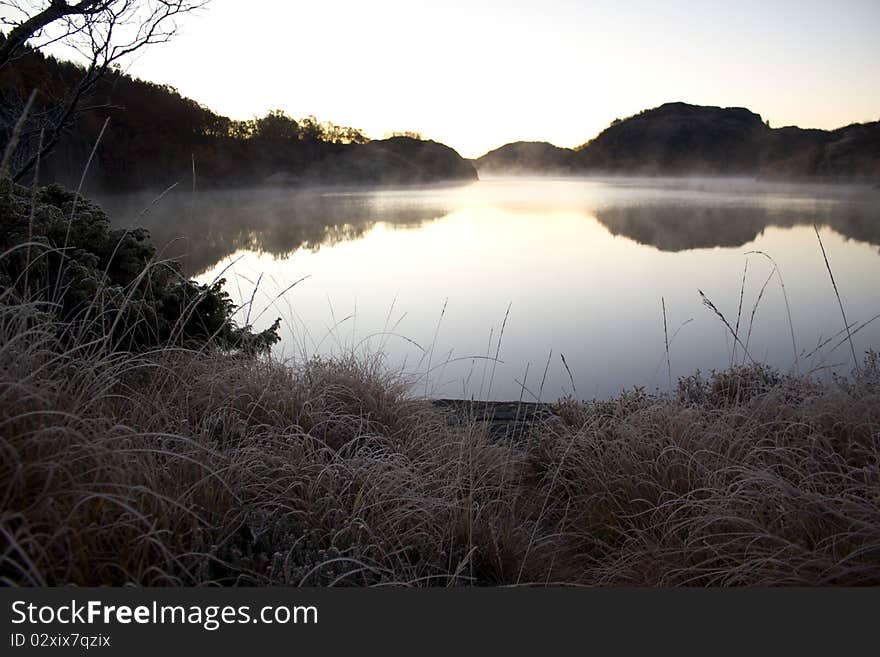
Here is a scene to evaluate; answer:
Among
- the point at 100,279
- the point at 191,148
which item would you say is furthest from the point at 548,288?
the point at 191,148

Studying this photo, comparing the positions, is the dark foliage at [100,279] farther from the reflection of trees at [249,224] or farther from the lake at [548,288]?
the reflection of trees at [249,224]

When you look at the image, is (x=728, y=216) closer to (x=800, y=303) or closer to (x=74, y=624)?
(x=800, y=303)

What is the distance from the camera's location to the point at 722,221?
23078 millimetres

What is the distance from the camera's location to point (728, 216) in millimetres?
24797

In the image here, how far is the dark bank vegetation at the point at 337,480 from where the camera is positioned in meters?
1.66

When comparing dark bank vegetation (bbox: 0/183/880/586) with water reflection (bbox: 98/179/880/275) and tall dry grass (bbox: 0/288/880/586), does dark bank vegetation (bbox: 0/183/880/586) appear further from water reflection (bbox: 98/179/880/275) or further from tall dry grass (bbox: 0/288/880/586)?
water reflection (bbox: 98/179/880/275)

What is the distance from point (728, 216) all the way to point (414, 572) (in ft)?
87.2

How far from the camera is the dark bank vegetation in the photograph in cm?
166

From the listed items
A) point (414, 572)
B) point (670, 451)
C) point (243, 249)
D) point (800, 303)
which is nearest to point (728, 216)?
point (800, 303)

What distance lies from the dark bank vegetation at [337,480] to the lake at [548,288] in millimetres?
579

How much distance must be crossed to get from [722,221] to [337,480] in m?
24.3

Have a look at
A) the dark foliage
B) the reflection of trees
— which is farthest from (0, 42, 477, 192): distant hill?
the dark foliage

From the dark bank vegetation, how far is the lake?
58cm

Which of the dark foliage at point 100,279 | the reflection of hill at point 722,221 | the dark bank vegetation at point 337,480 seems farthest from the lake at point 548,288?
the dark bank vegetation at point 337,480
